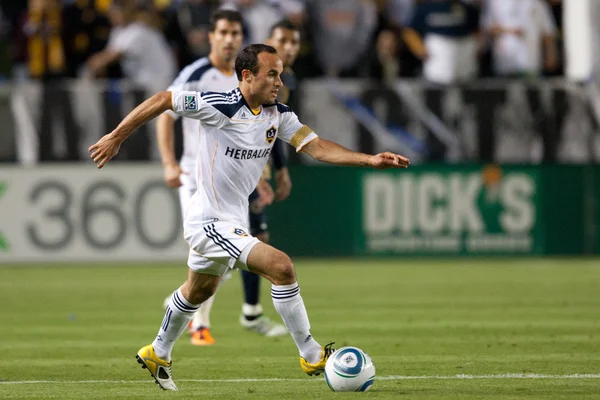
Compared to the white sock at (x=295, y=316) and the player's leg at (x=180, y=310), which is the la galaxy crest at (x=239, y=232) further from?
the white sock at (x=295, y=316)

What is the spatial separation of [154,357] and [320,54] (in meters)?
11.4

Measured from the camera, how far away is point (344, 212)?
1806 centimetres

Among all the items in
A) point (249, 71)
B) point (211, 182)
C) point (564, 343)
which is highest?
point (249, 71)

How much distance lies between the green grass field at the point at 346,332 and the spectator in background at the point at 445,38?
2.97 meters

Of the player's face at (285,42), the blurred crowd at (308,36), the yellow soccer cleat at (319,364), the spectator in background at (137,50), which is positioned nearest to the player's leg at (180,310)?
the yellow soccer cleat at (319,364)

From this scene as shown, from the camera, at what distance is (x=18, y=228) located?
17.6 meters

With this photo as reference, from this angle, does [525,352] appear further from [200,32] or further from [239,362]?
[200,32]

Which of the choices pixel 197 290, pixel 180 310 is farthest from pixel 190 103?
pixel 180 310

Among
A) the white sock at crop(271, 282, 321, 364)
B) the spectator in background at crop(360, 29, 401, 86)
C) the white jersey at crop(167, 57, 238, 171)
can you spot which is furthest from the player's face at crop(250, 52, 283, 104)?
the spectator in background at crop(360, 29, 401, 86)

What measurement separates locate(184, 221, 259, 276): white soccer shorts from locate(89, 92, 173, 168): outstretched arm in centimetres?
77

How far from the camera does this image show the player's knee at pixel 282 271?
23.9 ft

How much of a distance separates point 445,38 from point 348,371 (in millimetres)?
11798

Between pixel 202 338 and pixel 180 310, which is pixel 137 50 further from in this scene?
pixel 180 310

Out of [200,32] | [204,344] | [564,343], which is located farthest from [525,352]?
[200,32]
